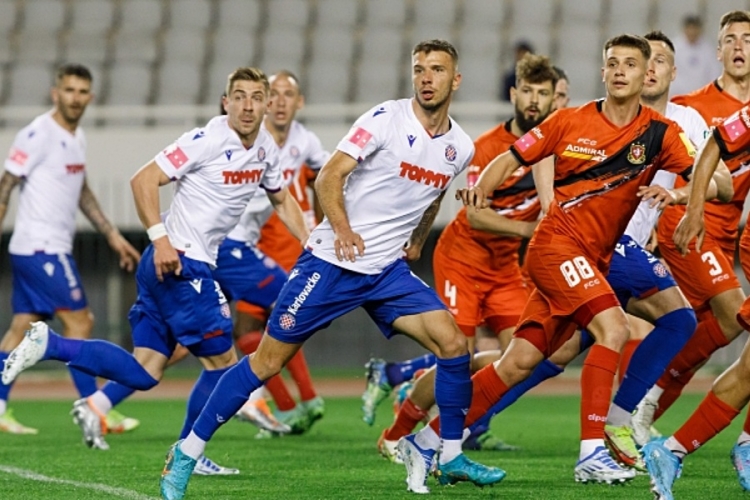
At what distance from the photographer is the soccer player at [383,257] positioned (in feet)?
22.7

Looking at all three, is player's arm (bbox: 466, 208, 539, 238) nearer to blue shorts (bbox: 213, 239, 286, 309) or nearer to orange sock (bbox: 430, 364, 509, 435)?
orange sock (bbox: 430, 364, 509, 435)

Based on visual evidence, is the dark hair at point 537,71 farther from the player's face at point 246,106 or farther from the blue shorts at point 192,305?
the blue shorts at point 192,305

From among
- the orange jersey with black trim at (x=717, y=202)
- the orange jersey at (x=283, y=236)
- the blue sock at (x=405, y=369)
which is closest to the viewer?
the orange jersey with black trim at (x=717, y=202)

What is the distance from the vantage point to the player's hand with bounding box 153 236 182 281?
26.0 ft

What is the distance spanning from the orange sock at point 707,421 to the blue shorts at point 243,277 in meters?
3.98

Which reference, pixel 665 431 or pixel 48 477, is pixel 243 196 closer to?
pixel 48 477

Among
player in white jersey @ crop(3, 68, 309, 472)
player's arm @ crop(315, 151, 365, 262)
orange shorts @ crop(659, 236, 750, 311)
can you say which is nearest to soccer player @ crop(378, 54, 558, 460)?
orange shorts @ crop(659, 236, 750, 311)

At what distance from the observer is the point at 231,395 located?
688cm

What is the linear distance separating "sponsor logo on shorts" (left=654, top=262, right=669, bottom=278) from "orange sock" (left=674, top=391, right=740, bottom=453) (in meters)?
1.40

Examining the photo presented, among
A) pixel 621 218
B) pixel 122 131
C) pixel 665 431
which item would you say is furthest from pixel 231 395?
pixel 122 131

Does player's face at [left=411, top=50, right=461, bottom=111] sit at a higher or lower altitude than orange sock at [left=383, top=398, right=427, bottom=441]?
higher

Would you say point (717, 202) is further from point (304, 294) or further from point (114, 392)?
point (114, 392)

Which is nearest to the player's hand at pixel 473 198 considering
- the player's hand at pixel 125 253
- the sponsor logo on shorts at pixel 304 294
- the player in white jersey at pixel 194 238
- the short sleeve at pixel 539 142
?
the short sleeve at pixel 539 142

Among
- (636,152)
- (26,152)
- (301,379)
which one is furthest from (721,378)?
(26,152)
